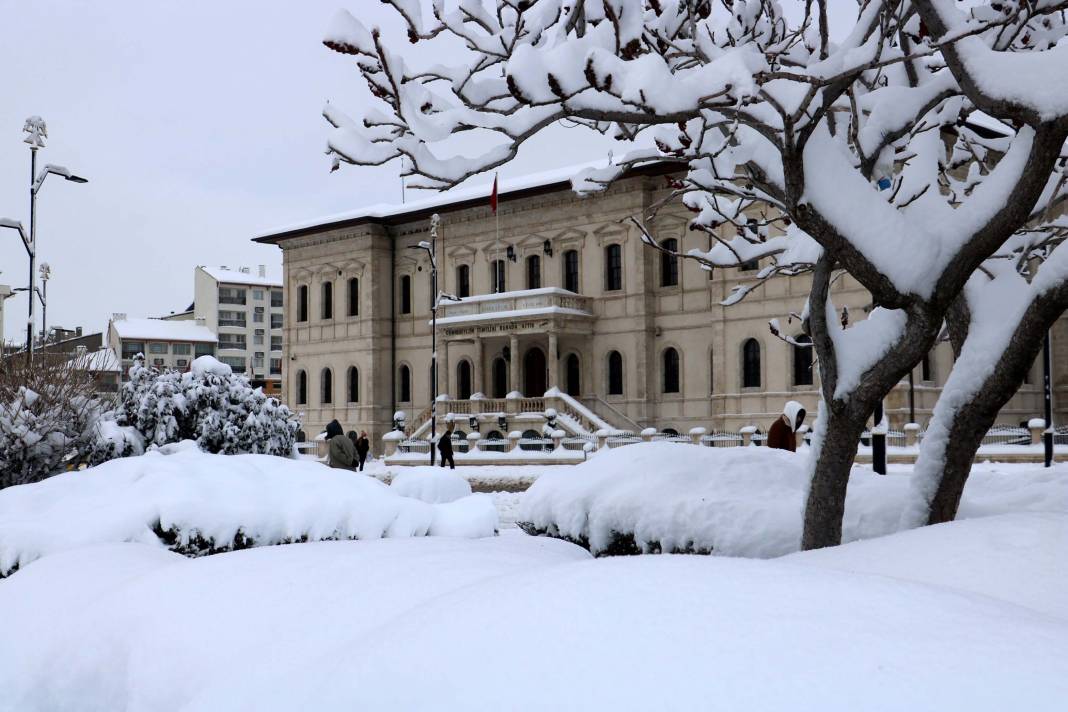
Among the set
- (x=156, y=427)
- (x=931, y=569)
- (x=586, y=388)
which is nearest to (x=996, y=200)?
(x=931, y=569)

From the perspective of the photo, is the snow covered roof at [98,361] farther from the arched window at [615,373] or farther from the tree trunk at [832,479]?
the arched window at [615,373]

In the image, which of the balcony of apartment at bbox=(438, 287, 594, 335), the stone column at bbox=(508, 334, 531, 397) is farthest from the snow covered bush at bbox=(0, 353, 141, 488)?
the stone column at bbox=(508, 334, 531, 397)

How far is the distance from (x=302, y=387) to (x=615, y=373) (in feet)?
62.4

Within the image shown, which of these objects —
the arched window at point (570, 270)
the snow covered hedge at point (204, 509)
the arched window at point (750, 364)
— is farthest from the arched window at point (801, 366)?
the snow covered hedge at point (204, 509)

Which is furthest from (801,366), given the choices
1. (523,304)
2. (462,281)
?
(462,281)

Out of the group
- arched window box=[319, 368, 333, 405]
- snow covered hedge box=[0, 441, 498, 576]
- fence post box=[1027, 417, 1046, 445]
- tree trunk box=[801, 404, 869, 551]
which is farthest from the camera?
arched window box=[319, 368, 333, 405]

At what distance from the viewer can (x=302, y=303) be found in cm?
5175

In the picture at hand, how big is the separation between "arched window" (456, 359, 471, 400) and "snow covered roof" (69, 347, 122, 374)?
21.9m

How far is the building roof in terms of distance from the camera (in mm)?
88438

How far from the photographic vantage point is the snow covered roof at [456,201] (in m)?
41.7

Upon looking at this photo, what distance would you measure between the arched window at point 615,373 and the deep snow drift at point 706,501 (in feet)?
102

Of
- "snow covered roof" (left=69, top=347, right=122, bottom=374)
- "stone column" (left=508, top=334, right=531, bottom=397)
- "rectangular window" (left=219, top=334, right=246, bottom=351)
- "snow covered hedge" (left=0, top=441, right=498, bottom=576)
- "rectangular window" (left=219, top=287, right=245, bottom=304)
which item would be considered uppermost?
"rectangular window" (left=219, top=287, right=245, bottom=304)

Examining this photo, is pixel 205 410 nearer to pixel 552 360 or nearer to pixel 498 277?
pixel 552 360

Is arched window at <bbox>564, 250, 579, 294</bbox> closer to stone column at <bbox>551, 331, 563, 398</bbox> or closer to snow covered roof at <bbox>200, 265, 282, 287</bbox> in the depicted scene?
stone column at <bbox>551, 331, 563, 398</bbox>
